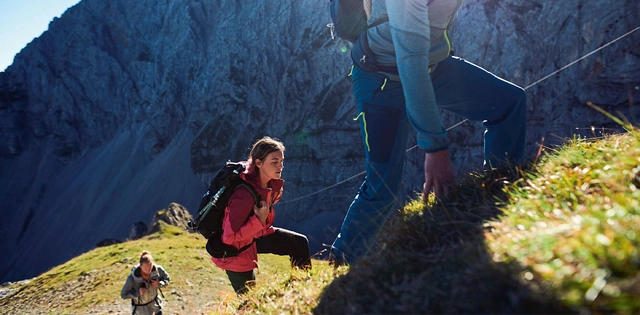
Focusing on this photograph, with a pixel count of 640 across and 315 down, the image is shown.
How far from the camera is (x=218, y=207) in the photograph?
4.51m

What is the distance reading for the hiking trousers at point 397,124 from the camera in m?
3.55

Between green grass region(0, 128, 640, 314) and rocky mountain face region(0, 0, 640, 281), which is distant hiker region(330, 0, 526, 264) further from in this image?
rocky mountain face region(0, 0, 640, 281)

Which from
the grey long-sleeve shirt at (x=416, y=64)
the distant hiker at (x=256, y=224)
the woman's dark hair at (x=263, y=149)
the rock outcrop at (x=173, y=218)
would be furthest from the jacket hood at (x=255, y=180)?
the rock outcrop at (x=173, y=218)

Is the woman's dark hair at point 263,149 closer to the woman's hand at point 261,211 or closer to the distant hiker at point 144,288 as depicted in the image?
the woman's hand at point 261,211

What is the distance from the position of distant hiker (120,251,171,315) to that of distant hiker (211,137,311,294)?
434 cm

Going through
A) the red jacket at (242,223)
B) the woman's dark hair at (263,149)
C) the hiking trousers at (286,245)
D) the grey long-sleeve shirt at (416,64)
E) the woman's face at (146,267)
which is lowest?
the woman's face at (146,267)

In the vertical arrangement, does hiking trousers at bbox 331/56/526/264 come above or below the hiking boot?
above

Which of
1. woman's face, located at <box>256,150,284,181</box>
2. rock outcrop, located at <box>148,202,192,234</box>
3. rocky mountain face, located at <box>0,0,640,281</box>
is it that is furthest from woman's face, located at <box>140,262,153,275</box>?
rocky mountain face, located at <box>0,0,640,281</box>

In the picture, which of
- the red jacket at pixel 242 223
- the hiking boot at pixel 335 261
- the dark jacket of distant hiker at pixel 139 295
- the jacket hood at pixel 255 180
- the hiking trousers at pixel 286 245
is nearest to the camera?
the hiking boot at pixel 335 261

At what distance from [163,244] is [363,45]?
741 inches

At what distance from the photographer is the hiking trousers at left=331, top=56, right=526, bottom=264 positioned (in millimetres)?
3553

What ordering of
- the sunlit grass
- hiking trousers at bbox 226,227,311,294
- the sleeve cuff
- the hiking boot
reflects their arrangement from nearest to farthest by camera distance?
the sunlit grass < the sleeve cuff < the hiking boot < hiking trousers at bbox 226,227,311,294

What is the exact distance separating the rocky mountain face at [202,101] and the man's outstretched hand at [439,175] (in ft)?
102

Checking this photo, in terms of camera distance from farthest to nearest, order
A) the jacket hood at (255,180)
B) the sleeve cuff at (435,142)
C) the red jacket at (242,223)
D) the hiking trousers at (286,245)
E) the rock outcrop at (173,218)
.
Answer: the rock outcrop at (173,218) → the hiking trousers at (286,245) → the jacket hood at (255,180) → the red jacket at (242,223) → the sleeve cuff at (435,142)
